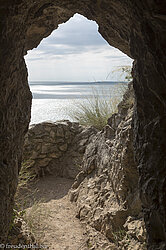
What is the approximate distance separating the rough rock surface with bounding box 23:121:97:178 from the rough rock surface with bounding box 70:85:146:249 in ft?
A: 4.33

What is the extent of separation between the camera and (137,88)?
175 cm

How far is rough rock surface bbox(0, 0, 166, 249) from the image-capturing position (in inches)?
56.4

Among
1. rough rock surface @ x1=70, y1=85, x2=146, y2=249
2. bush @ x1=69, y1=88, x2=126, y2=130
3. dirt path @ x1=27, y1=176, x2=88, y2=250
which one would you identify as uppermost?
bush @ x1=69, y1=88, x2=126, y2=130

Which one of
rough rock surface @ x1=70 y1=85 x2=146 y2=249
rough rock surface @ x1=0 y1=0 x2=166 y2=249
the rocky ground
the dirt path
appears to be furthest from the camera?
the dirt path

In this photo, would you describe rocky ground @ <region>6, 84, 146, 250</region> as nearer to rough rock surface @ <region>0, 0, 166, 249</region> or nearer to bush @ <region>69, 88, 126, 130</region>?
bush @ <region>69, 88, 126, 130</region>

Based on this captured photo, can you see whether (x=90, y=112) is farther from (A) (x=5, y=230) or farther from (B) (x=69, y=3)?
(A) (x=5, y=230)

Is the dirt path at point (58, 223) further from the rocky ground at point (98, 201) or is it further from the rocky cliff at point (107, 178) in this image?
the rocky cliff at point (107, 178)

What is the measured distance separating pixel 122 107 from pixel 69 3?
211cm

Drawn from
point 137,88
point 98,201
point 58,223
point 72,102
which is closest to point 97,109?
point 72,102

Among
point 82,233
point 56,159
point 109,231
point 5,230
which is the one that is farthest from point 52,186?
point 5,230

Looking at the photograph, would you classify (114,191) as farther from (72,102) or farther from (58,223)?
(72,102)

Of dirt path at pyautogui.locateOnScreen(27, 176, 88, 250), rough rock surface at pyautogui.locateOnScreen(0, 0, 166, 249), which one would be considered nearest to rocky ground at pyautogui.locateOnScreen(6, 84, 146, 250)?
dirt path at pyautogui.locateOnScreen(27, 176, 88, 250)

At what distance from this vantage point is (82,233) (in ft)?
12.1

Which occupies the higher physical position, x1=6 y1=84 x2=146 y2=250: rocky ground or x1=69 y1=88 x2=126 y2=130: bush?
x1=69 y1=88 x2=126 y2=130: bush
